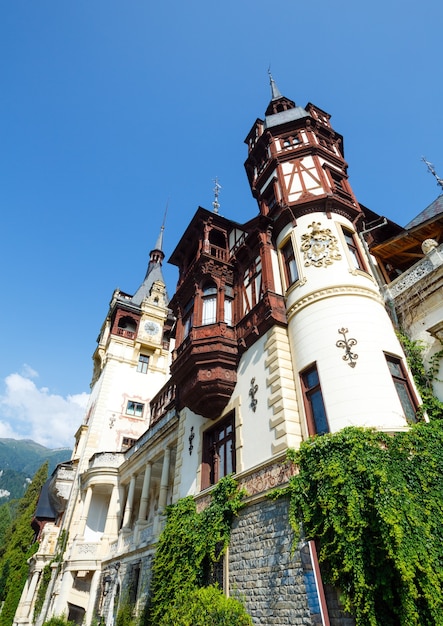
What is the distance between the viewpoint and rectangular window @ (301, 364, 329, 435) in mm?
10211

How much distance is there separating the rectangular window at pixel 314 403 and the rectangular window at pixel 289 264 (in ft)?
12.4

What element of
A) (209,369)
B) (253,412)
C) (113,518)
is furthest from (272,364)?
(113,518)

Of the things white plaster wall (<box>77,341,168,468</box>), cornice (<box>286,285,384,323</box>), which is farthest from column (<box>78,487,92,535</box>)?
cornice (<box>286,285,384,323</box>)

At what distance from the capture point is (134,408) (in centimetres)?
3173

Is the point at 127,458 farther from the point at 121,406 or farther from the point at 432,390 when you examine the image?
the point at 432,390

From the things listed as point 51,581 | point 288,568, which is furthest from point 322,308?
point 51,581

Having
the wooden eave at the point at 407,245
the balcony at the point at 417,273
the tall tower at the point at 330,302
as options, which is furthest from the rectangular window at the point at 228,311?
the wooden eave at the point at 407,245

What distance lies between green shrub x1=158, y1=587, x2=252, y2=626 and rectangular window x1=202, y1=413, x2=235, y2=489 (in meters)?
3.53

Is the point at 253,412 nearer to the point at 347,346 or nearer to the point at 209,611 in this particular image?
the point at 347,346

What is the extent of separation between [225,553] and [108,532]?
15.3 meters

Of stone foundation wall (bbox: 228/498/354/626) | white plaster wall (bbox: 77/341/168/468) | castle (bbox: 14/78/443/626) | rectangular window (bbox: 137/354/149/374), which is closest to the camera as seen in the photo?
stone foundation wall (bbox: 228/498/354/626)

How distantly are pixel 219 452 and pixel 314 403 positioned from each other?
4.91 metres

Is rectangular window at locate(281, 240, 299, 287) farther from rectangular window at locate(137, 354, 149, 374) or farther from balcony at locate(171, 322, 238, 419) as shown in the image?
rectangular window at locate(137, 354, 149, 374)

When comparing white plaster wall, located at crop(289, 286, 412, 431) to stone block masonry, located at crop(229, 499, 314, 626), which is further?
A: white plaster wall, located at crop(289, 286, 412, 431)
